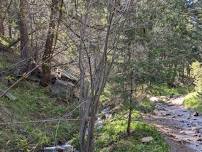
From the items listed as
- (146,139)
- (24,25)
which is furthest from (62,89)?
(146,139)

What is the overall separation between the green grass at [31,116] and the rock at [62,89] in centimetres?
49

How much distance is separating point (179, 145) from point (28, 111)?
6.12 meters

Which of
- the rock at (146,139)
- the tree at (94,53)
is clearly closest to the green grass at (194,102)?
the rock at (146,139)

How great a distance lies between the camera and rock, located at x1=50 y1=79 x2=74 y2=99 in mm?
20922

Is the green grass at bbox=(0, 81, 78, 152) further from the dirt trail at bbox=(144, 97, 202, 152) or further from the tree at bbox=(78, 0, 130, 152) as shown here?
the dirt trail at bbox=(144, 97, 202, 152)

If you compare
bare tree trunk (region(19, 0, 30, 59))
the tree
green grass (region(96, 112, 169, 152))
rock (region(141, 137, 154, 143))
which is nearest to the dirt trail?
green grass (region(96, 112, 169, 152))

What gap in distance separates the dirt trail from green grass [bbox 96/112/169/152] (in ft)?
2.09

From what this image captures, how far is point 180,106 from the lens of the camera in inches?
1185

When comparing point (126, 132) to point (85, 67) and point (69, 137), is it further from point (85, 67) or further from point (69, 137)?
point (85, 67)

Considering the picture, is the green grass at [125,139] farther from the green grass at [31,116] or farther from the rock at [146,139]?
the green grass at [31,116]

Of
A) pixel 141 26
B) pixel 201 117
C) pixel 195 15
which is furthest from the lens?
pixel 195 15

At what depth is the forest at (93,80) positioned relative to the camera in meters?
10.5

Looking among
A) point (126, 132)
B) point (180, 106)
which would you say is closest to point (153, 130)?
point (126, 132)

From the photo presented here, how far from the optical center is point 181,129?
1927cm
